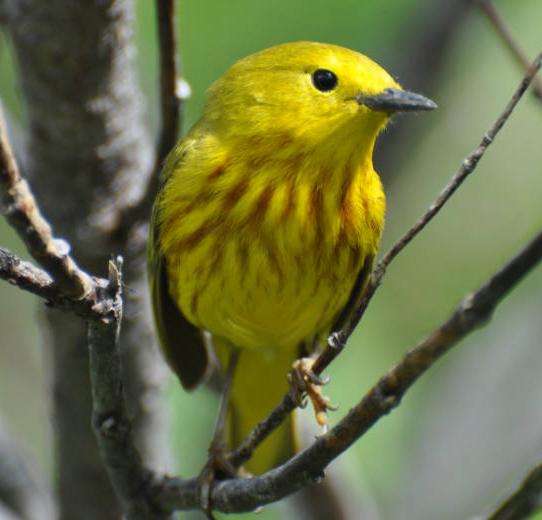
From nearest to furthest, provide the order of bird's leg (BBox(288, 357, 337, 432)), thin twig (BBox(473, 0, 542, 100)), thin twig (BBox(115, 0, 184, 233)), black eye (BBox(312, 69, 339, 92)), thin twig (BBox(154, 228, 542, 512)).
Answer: thin twig (BBox(154, 228, 542, 512)) → bird's leg (BBox(288, 357, 337, 432)) → thin twig (BBox(473, 0, 542, 100)) → thin twig (BBox(115, 0, 184, 233)) → black eye (BBox(312, 69, 339, 92))

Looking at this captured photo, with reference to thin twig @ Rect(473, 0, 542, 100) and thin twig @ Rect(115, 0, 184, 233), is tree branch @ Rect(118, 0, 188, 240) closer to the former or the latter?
thin twig @ Rect(115, 0, 184, 233)

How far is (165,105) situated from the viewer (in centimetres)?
353

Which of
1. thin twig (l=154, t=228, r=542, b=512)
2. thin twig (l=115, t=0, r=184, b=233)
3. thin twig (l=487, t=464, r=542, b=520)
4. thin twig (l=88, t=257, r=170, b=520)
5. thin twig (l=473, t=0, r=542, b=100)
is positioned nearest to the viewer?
thin twig (l=154, t=228, r=542, b=512)

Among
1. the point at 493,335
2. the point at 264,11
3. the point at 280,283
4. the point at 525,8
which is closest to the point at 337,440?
the point at 280,283

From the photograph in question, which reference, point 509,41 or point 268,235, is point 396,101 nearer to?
point 509,41

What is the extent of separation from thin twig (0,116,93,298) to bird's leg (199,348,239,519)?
0.89m

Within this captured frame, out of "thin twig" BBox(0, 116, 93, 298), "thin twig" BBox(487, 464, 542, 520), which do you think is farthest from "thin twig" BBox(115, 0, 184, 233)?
"thin twig" BBox(487, 464, 542, 520)

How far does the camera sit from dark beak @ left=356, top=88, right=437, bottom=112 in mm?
3121

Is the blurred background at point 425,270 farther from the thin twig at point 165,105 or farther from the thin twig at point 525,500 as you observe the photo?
the thin twig at point 525,500

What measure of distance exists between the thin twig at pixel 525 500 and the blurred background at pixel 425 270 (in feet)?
7.92

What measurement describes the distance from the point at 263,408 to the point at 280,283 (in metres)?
0.91

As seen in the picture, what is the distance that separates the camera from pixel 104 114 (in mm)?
3670

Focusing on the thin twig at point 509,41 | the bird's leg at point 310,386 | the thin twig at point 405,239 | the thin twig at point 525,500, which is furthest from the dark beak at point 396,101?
the thin twig at point 525,500

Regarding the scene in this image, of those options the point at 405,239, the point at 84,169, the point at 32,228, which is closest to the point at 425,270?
the point at 84,169
